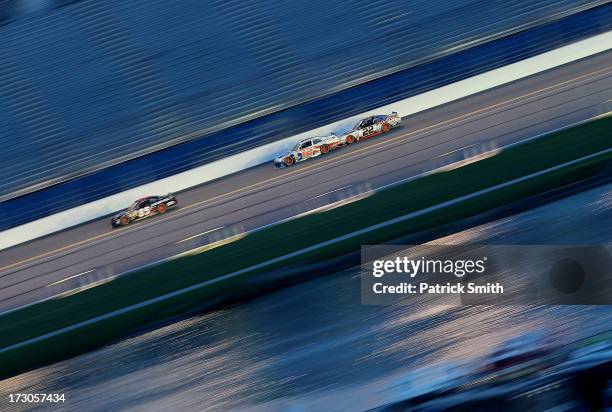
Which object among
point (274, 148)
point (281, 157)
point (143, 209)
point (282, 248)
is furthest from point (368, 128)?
point (143, 209)

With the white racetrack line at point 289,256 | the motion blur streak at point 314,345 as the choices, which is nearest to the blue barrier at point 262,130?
the white racetrack line at point 289,256

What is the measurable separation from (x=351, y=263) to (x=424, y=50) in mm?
11551

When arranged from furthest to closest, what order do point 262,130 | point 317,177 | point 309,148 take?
point 262,130, point 309,148, point 317,177

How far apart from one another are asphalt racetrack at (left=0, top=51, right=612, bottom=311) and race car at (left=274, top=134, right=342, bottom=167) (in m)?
0.31

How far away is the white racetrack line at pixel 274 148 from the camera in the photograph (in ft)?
105

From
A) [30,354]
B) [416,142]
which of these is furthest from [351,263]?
[30,354]

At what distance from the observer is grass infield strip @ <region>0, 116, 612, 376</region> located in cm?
2408

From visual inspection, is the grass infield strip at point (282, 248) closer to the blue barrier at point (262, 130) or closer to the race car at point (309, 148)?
the race car at point (309, 148)

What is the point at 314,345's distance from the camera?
22719mm

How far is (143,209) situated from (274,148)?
5733 millimetres

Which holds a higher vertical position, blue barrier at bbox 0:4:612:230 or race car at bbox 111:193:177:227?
blue barrier at bbox 0:4:612:230

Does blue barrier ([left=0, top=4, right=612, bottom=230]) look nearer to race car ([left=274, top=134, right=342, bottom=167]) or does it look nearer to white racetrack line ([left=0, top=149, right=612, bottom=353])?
race car ([left=274, top=134, right=342, bottom=167])

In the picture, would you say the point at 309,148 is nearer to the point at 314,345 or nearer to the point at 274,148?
the point at 274,148

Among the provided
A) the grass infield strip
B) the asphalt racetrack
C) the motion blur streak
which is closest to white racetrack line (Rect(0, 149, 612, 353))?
the grass infield strip
